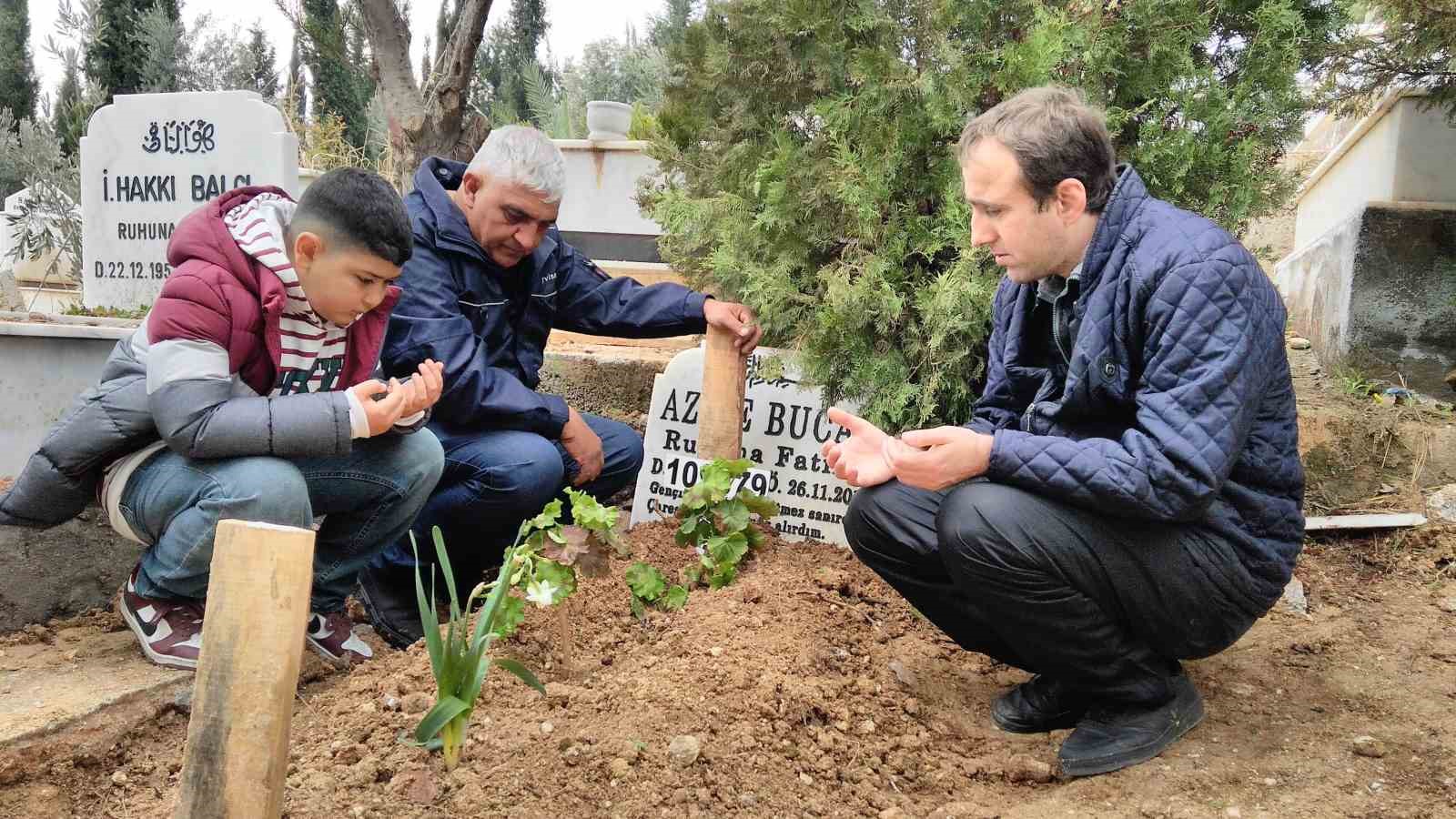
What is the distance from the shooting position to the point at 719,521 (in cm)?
309

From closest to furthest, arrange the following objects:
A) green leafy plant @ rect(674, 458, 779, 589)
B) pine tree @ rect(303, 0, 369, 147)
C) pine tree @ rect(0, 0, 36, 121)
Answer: green leafy plant @ rect(674, 458, 779, 589) < pine tree @ rect(303, 0, 369, 147) < pine tree @ rect(0, 0, 36, 121)

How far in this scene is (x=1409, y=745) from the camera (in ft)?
7.39

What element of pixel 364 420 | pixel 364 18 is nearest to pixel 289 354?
pixel 364 420

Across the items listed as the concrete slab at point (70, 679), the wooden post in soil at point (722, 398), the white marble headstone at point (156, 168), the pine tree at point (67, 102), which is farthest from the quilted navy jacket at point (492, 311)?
the pine tree at point (67, 102)

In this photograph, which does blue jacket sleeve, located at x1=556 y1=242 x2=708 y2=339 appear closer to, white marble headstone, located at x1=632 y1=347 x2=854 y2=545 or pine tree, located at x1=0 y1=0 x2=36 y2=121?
white marble headstone, located at x1=632 y1=347 x2=854 y2=545

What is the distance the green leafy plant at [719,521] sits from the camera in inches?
116

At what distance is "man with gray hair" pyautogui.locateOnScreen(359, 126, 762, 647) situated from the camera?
3.09 meters

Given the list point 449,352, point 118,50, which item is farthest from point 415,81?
point 118,50

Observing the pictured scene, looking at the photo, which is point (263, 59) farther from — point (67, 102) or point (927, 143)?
point (927, 143)

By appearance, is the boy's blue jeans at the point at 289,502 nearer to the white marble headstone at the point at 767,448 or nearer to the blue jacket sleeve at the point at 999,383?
the white marble headstone at the point at 767,448

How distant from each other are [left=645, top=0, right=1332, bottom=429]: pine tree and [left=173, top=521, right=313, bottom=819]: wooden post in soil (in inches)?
76.8

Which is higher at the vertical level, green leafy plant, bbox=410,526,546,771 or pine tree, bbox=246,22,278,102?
pine tree, bbox=246,22,278,102

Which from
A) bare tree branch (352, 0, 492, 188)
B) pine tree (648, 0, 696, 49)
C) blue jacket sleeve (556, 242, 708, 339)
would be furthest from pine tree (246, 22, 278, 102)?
blue jacket sleeve (556, 242, 708, 339)

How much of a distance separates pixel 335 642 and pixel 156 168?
362 centimetres
